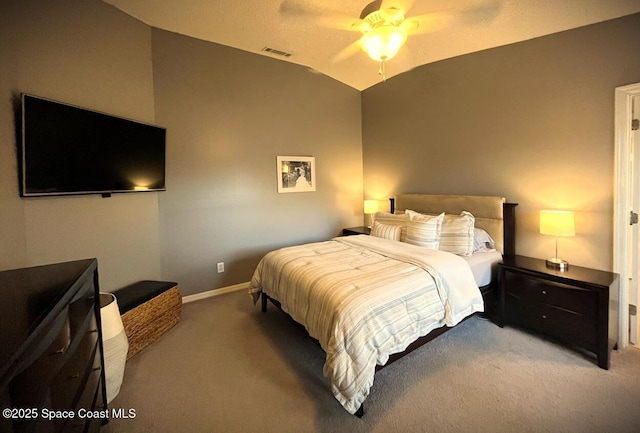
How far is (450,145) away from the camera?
12.6 ft

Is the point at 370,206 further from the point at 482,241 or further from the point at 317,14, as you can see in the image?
the point at 317,14

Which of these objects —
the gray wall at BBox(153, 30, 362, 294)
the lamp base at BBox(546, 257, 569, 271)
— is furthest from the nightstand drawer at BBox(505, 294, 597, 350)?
the gray wall at BBox(153, 30, 362, 294)

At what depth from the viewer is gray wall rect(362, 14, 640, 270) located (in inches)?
102

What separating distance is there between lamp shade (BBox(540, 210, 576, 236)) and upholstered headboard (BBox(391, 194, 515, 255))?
1.60 feet

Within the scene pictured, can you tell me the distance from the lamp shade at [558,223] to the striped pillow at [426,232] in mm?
936

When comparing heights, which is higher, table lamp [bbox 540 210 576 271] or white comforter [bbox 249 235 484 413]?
table lamp [bbox 540 210 576 271]

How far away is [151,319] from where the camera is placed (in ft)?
8.85

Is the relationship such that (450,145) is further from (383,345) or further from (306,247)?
(383,345)

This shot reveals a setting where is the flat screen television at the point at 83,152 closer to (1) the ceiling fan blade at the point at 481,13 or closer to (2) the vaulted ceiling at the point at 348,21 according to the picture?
(2) the vaulted ceiling at the point at 348,21

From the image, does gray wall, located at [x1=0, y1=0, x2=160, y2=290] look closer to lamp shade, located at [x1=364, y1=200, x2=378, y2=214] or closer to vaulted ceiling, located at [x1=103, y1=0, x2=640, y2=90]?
vaulted ceiling, located at [x1=103, y1=0, x2=640, y2=90]

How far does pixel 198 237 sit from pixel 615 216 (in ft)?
14.2

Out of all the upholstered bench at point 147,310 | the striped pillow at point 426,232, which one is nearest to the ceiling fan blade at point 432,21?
the striped pillow at point 426,232

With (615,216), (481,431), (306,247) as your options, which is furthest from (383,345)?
(615,216)

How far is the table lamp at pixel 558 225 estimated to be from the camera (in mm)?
2570
